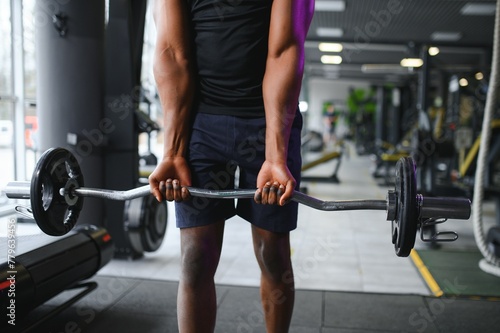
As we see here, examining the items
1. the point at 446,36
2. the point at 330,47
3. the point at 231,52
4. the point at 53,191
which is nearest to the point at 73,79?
the point at 53,191

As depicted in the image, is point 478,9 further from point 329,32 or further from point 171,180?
point 171,180

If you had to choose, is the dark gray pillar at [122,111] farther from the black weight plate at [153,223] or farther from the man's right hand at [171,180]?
the man's right hand at [171,180]

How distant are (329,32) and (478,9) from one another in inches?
92.9

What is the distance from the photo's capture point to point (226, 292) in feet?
7.03

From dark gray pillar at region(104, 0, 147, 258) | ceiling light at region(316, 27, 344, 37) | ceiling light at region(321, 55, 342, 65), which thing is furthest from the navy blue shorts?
ceiling light at region(321, 55, 342, 65)

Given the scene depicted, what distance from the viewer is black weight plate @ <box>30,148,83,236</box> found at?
1165mm

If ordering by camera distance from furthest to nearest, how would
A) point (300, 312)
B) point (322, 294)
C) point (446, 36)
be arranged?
point (446, 36) → point (322, 294) → point (300, 312)

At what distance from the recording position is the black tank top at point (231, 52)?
→ 1117 millimetres

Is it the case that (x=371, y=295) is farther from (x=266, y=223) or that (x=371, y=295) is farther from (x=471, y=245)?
(x=471, y=245)

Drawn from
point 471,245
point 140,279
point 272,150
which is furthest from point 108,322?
point 471,245

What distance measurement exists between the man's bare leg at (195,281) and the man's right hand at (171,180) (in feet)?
0.36

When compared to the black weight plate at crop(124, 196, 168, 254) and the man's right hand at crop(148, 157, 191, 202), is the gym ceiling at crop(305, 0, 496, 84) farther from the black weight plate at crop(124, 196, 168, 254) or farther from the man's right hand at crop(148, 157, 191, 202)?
the man's right hand at crop(148, 157, 191, 202)

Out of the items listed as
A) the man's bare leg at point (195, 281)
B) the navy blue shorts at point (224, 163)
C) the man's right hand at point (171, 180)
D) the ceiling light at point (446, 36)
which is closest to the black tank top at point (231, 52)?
the navy blue shorts at point (224, 163)

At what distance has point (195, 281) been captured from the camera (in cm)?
113
